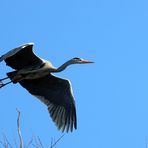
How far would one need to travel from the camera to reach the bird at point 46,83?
Answer: 45.4 ft

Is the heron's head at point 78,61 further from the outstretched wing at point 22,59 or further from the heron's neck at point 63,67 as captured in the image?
the outstretched wing at point 22,59

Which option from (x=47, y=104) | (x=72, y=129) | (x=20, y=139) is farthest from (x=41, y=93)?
(x=20, y=139)

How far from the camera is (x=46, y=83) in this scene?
14.7 meters

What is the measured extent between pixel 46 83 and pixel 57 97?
0.42 m

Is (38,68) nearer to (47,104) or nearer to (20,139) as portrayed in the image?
(47,104)

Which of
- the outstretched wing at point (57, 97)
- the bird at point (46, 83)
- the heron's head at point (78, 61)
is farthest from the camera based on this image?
the outstretched wing at point (57, 97)

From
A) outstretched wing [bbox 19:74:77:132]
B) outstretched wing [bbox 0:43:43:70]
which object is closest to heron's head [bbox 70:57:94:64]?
outstretched wing [bbox 19:74:77:132]

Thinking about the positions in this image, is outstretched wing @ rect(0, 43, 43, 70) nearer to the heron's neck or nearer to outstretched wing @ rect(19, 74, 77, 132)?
the heron's neck

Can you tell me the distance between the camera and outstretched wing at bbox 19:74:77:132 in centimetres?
1427

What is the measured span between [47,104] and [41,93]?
33 centimetres

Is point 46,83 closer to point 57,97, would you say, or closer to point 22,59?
point 57,97

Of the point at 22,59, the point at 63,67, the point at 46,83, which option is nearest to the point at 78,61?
the point at 63,67

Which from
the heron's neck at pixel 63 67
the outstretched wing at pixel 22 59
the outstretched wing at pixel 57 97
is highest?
A: the outstretched wing at pixel 22 59

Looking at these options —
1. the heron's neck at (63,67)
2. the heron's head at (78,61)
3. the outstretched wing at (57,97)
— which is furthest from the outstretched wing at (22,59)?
the heron's head at (78,61)
